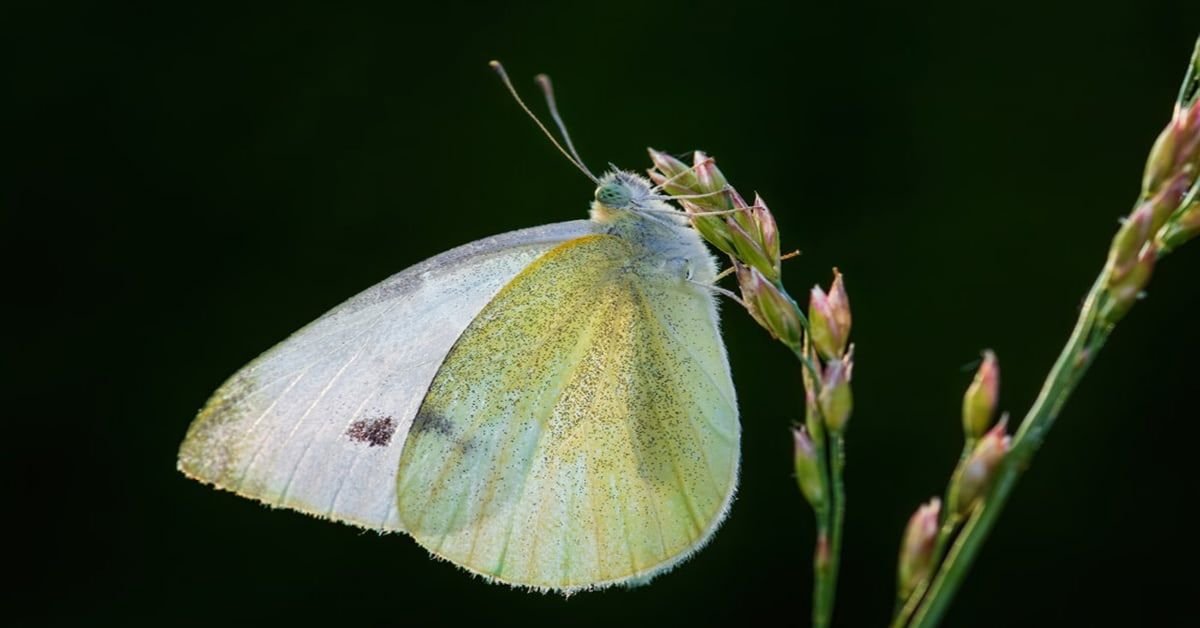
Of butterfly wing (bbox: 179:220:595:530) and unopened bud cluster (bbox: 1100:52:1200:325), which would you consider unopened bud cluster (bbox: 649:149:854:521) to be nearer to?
unopened bud cluster (bbox: 1100:52:1200:325)

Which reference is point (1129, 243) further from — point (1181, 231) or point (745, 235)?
point (745, 235)

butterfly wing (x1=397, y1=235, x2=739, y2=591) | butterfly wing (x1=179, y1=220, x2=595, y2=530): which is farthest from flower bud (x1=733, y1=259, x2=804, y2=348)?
butterfly wing (x1=179, y1=220, x2=595, y2=530)

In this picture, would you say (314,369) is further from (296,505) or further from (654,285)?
(654,285)

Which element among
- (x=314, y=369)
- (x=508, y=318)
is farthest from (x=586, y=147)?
(x=314, y=369)

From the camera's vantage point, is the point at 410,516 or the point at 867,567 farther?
the point at 867,567

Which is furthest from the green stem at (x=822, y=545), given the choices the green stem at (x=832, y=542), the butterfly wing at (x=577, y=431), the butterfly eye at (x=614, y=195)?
the butterfly eye at (x=614, y=195)

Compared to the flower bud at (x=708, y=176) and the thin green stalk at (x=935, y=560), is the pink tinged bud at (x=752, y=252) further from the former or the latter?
the thin green stalk at (x=935, y=560)
